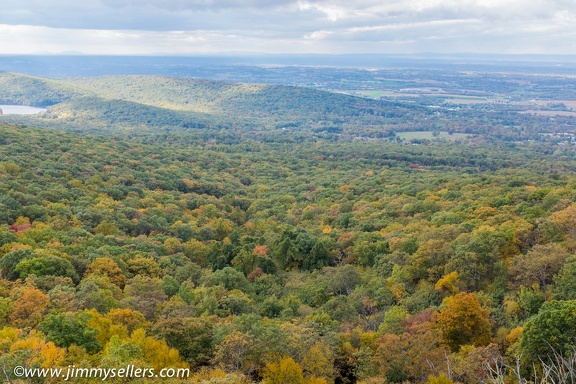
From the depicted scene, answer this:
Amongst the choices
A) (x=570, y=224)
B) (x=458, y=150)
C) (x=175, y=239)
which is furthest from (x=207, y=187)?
(x=458, y=150)

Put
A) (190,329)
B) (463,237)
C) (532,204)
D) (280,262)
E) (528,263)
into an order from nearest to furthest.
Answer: (190,329) → (528,263) → (463,237) → (532,204) → (280,262)

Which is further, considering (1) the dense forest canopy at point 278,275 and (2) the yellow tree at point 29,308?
A: (2) the yellow tree at point 29,308

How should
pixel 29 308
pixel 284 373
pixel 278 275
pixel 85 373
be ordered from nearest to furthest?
pixel 85 373, pixel 284 373, pixel 29 308, pixel 278 275

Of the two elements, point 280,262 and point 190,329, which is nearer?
point 190,329

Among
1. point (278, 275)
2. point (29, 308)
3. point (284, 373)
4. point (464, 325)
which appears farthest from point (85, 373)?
point (278, 275)

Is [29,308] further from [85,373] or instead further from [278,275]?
[278,275]

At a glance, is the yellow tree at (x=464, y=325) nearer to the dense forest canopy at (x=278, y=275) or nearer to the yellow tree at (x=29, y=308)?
the dense forest canopy at (x=278, y=275)

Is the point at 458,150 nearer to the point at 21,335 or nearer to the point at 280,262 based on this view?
the point at 280,262

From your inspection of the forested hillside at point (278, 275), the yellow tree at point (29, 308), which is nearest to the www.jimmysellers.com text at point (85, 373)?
the forested hillside at point (278, 275)
